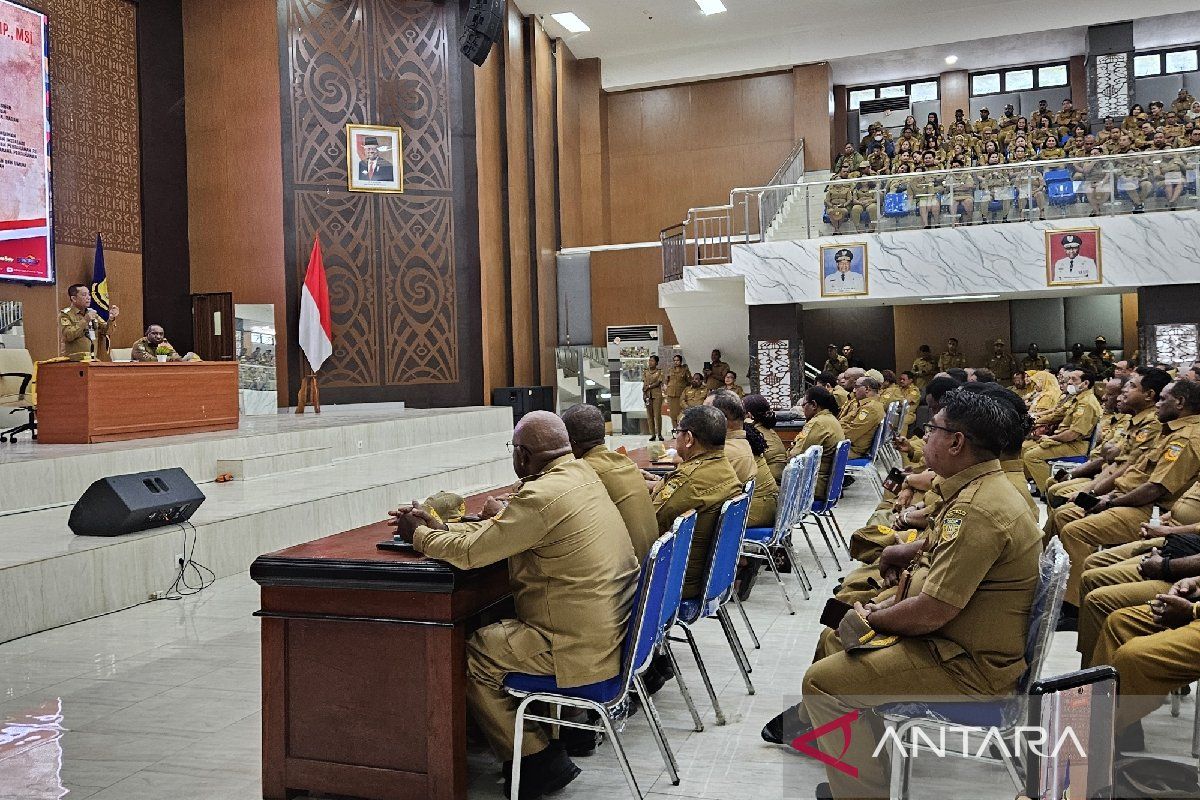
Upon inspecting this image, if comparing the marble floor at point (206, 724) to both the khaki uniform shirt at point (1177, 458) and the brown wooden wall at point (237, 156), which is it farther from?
the brown wooden wall at point (237, 156)

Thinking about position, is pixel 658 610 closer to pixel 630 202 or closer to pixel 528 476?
pixel 528 476

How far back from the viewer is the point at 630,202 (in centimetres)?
1914

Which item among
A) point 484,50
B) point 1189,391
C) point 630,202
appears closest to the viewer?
point 1189,391

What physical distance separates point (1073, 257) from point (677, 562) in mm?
10967

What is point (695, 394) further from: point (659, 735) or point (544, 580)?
point (544, 580)

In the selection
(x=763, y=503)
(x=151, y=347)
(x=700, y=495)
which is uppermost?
(x=151, y=347)

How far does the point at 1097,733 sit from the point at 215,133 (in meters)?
13.0

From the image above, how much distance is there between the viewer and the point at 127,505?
5.14m

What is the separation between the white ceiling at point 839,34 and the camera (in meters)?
16.7

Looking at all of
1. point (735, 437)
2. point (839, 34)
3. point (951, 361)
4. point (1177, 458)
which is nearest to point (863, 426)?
point (735, 437)

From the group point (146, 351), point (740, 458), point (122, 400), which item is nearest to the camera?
point (740, 458)

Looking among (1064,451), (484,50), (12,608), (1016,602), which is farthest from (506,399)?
(1016,602)

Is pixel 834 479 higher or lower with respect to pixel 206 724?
higher

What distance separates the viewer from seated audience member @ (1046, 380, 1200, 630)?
4133mm
